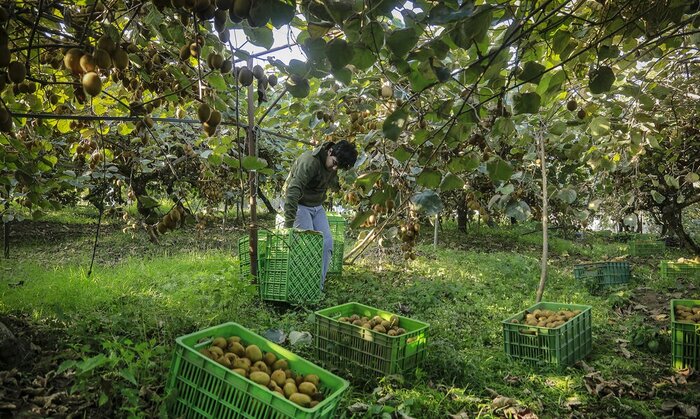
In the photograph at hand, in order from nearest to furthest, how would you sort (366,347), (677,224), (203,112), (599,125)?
(203,112) < (599,125) < (366,347) < (677,224)

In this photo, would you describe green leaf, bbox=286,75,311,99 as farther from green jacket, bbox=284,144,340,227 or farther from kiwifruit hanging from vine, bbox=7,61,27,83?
green jacket, bbox=284,144,340,227

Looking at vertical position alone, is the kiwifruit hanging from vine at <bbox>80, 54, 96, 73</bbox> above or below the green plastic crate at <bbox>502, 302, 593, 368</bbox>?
above

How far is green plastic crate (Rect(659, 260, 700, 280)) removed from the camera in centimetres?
620

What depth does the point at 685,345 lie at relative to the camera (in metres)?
3.02

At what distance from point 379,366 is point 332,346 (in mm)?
351

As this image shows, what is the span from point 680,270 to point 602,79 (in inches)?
259

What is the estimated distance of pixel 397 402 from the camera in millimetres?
2316

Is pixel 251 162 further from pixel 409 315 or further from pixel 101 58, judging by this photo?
pixel 409 315

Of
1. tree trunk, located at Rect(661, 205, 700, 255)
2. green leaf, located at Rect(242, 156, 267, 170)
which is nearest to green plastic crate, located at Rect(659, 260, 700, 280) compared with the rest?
tree trunk, located at Rect(661, 205, 700, 255)

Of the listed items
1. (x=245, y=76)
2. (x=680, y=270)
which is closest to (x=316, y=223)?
(x=245, y=76)

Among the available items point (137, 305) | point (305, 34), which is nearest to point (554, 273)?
point (137, 305)

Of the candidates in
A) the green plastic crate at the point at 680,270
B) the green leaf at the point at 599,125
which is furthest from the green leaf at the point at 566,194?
the green plastic crate at the point at 680,270

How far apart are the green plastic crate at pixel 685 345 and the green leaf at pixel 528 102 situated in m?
2.69

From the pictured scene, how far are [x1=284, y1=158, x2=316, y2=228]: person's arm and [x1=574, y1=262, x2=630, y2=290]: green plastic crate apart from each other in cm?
409
